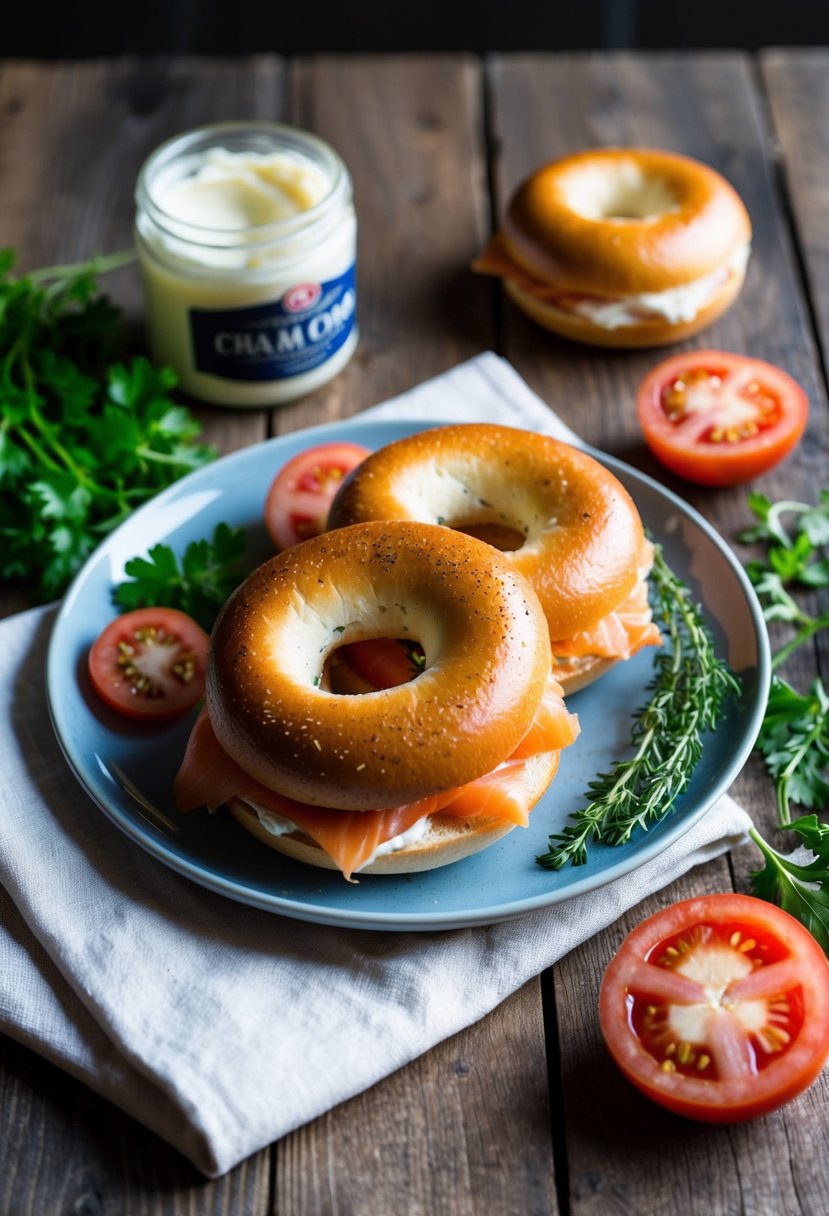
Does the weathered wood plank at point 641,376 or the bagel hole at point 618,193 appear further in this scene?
the bagel hole at point 618,193

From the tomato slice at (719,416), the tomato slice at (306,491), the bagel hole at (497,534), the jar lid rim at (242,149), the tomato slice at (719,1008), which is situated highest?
the jar lid rim at (242,149)

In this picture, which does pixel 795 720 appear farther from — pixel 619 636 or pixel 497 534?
pixel 497 534

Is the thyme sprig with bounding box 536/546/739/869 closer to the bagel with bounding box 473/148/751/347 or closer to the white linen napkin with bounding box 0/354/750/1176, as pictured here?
the white linen napkin with bounding box 0/354/750/1176

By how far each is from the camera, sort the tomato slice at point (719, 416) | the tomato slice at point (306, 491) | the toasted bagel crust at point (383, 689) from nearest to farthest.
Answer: the toasted bagel crust at point (383, 689)
the tomato slice at point (306, 491)
the tomato slice at point (719, 416)

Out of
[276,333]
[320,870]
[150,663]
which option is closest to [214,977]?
[320,870]

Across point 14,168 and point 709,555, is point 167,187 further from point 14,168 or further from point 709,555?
point 709,555

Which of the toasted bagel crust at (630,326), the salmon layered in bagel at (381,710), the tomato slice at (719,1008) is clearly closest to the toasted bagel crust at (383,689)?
the salmon layered in bagel at (381,710)

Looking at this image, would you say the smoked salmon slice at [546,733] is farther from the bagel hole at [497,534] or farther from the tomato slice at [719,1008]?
the bagel hole at [497,534]
